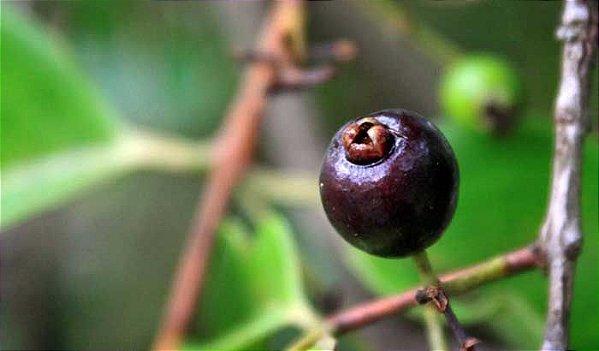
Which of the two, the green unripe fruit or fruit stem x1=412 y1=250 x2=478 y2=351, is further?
the green unripe fruit

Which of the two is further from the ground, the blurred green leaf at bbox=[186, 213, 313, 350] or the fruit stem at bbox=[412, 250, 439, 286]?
the blurred green leaf at bbox=[186, 213, 313, 350]

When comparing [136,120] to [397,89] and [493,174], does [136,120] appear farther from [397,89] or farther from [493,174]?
[493,174]

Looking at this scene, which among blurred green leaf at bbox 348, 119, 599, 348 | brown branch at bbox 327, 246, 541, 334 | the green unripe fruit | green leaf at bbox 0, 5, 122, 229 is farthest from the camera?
green leaf at bbox 0, 5, 122, 229

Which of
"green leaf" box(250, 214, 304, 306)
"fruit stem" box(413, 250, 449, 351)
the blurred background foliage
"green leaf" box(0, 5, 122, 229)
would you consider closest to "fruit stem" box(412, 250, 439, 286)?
"fruit stem" box(413, 250, 449, 351)

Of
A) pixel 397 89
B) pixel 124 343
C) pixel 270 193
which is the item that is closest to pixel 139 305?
pixel 124 343

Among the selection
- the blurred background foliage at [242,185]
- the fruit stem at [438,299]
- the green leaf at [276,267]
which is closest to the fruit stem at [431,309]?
the fruit stem at [438,299]

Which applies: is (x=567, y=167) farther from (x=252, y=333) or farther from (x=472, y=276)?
(x=252, y=333)

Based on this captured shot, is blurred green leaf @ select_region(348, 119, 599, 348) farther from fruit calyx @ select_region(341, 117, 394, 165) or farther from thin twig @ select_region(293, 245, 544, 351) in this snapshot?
fruit calyx @ select_region(341, 117, 394, 165)
